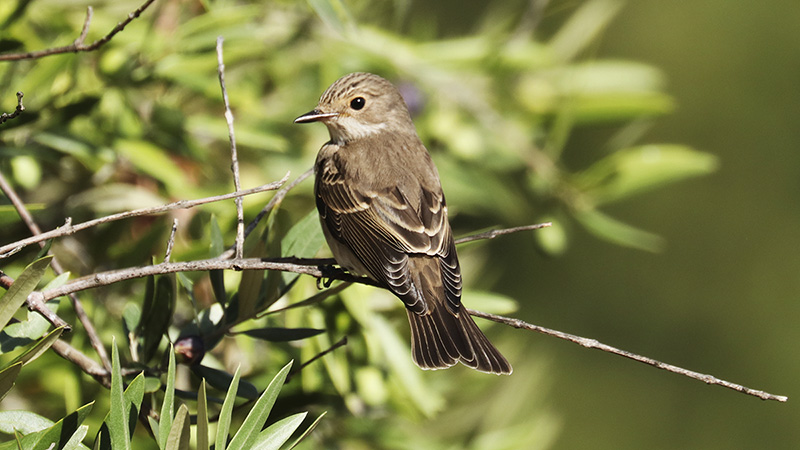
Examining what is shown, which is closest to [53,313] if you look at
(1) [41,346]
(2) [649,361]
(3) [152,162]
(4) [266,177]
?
(1) [41,346]

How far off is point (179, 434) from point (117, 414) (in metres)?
0.11

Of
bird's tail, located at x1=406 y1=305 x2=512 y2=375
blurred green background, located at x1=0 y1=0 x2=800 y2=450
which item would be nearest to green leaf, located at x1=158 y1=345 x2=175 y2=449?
blurred green background, located at x1=0 y1=0 x2=800 y2=450

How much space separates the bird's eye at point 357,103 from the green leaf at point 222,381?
1.64 meters

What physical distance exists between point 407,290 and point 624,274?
17.6 ft

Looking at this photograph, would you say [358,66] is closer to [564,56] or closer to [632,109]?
[564,56]

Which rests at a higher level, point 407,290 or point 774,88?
point 407,290

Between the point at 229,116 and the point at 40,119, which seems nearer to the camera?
the point at 229,116

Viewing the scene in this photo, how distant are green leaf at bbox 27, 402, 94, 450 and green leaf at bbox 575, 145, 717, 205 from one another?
6.88ft

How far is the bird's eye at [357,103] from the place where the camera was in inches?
130

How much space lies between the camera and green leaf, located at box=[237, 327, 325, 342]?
1938mm

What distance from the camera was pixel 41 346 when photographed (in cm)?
148

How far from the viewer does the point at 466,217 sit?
354 cm

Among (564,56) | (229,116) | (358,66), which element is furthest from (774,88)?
(229,116)

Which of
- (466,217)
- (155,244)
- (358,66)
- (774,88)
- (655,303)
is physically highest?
(358,66)
